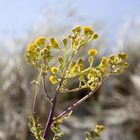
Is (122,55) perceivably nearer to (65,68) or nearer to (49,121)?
(65,68)

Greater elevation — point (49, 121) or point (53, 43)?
point (53, 43)

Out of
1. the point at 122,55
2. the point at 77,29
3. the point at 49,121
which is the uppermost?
the point at 77,29

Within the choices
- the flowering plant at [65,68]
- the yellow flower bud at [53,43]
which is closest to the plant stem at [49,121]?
the flowering plant at [65,68]

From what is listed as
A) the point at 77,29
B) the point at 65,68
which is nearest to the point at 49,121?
the point at 65,68

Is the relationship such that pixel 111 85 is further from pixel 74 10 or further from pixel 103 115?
pixel 74 10

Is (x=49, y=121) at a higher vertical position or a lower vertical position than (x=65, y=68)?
lower

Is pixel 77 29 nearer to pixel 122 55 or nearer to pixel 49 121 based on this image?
pixel 122 55

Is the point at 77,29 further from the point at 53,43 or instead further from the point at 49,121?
the point at 49,121

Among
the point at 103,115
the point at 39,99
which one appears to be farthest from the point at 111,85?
the point at 39,99

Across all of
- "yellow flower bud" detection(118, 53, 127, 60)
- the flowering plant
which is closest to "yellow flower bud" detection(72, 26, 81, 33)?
the flowering plant

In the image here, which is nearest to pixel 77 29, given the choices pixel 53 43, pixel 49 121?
pixel 53 43

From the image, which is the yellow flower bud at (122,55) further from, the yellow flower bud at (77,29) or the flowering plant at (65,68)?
the yellow flower bud at (77,29)
